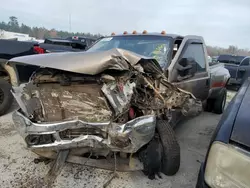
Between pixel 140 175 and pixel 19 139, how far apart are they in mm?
2152

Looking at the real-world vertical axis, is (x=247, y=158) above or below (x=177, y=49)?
below

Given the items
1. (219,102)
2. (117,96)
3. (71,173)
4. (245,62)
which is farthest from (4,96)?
(245,62)

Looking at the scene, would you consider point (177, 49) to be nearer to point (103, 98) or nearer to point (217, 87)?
point (103, 98)

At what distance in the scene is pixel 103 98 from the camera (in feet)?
8.61

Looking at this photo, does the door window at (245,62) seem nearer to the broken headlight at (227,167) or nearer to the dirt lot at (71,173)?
the dirt lot at (71,173)

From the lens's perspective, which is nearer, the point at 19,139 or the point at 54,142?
the point at 54,142

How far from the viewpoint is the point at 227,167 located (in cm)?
139

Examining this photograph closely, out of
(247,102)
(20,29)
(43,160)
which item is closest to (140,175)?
(43,160)

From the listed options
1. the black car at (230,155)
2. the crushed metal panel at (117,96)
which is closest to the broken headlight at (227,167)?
the black car at (230,155)

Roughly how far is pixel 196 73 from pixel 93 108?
2.41m

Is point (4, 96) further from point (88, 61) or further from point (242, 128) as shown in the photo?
point (242, 128)

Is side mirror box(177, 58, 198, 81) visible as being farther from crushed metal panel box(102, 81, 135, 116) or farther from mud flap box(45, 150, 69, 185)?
mud flap box(45, 150, 69, 185)

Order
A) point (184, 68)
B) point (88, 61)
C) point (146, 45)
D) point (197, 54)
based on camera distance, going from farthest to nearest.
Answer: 1. point (197, 54)
2. point (146, 45)
3. point (184, 68)
4. point (88, 61)

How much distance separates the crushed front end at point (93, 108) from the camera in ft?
8.34
